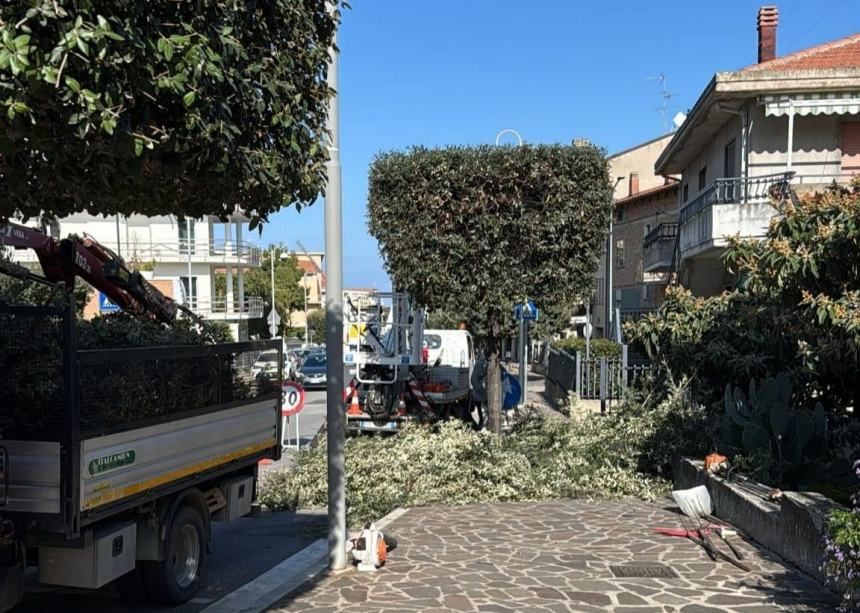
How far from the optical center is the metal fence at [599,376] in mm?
14992

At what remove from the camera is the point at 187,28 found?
11.6 feet

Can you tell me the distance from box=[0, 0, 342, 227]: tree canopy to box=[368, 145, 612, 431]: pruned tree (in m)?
6.82

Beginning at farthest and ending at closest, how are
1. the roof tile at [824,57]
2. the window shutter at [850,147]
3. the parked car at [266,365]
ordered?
the roof tile at [824,57] < the window shutter at [850,147] < the parked car at [266,365]

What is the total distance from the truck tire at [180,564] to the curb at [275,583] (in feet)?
1.20

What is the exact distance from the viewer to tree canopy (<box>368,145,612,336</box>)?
40.2ft

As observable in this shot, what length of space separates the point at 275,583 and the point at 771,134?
47.2 feet

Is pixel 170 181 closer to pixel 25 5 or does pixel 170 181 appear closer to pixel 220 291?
pixel 25 5

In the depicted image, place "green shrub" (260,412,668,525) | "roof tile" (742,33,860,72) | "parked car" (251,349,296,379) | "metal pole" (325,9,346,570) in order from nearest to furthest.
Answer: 1. "metal pole" (325,9,346,570)
2. "parked car" (251,349,296,379)
3. "green shrub" (260,412,668,525)
4. "roof tile" (742,33,860,72)

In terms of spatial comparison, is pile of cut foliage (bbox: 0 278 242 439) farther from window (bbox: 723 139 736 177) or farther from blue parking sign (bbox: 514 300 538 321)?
window (bbox: 723 139 736 177)

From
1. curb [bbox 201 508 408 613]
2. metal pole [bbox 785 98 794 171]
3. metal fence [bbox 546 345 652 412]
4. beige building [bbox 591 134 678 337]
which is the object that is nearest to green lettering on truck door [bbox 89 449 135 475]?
curb [bbox 201 508 408 613]

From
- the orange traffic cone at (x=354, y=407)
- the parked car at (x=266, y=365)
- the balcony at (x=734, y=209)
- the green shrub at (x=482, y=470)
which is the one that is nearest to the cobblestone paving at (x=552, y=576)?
the green shrub at (x=482, y=470)

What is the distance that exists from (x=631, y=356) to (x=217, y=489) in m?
13.5

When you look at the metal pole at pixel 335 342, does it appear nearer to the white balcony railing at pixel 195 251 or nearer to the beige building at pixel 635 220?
the beige building at pixel 635 220

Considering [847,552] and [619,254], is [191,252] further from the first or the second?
[847,552]
